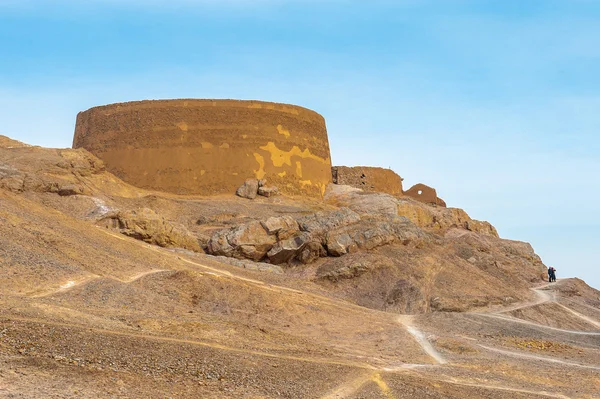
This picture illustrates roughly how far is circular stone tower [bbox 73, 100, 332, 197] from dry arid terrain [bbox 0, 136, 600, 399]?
1048mm

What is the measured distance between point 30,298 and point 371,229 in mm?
15151

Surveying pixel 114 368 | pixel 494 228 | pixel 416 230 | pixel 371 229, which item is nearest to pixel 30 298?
pixel 114 368

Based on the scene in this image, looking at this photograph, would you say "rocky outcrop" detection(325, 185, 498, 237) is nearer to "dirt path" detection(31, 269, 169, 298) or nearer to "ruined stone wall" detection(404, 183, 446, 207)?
"ruined stone wall" detection(404, 183, 446, 207)

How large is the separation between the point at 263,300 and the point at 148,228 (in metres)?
7.48

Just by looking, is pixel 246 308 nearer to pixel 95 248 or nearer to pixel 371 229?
pixel 95 248

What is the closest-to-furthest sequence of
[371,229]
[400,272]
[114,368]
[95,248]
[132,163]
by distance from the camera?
[114,368], [95,248], [400,272], [371,229], [132,163]

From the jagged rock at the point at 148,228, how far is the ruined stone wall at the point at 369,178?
1472cm

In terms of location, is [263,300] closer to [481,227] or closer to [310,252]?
[310,252]

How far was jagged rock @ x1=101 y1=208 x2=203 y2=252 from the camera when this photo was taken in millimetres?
24422

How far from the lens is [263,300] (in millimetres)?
18438

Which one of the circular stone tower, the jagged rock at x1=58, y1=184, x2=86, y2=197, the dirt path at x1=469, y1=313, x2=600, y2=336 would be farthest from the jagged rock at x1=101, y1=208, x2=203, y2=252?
the dirt path at x1=469, y1=313, x2=600, y2=336

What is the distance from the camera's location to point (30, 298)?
45.5ft

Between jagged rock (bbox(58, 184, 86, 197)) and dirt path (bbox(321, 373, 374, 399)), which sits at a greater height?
jagged rock (bbox(58, 184, 86, 197))

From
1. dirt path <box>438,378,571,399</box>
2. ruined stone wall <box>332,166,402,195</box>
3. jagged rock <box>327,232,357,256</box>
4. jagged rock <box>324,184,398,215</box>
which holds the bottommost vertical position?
dirt path <box>438,378,571,399</box>
